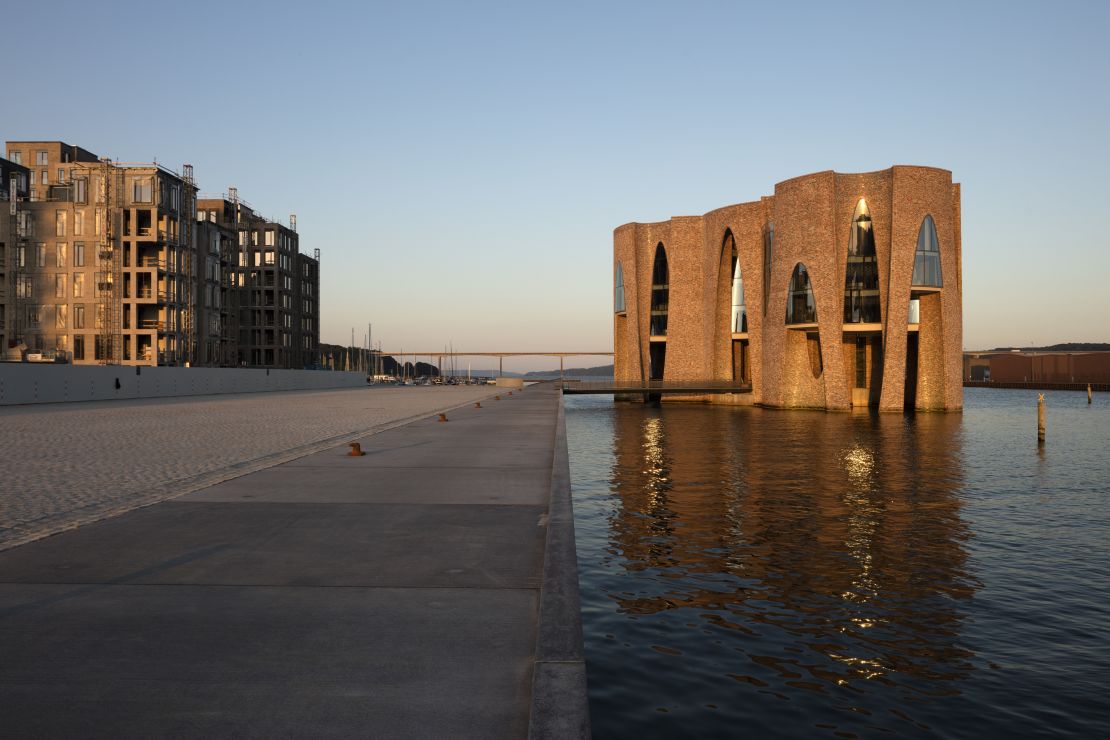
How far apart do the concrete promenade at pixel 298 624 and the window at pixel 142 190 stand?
7305 cm

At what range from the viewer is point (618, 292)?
8500 centimetres

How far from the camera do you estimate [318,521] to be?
9.88 m

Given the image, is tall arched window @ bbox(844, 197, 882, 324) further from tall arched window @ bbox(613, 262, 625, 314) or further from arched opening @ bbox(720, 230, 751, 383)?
tall arched window @ bbox(613, 262, 625, 314)

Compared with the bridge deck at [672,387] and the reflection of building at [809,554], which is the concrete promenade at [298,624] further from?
the bridge deck at [672,387]

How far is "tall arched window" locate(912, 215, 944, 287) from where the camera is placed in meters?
54.0

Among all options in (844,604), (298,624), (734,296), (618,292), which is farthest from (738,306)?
(298,624)

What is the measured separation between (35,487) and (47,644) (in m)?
8.55

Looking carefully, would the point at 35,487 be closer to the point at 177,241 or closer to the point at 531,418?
the point at 531,418

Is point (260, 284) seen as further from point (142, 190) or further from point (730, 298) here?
point (730, 298)

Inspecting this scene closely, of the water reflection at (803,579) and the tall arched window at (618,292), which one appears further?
the tall arched window at (618,292)

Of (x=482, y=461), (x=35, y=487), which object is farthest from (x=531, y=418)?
(x=35, y=487)

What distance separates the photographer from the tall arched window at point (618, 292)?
276 feet

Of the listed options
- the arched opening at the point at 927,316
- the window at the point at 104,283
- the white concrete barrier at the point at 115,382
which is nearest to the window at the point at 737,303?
the arched opening at the point at 927,316

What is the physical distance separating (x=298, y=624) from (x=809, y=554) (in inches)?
313
